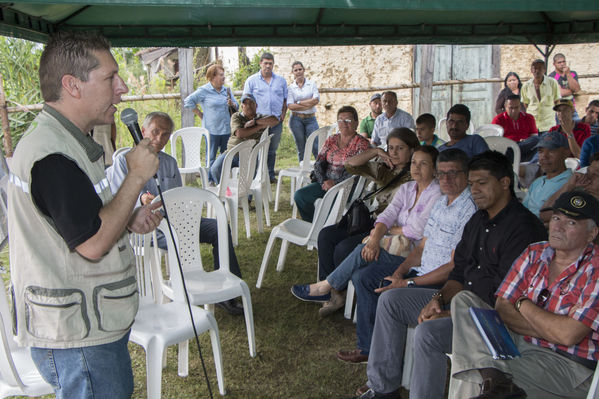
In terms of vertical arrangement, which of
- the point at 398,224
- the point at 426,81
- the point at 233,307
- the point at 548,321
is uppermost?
the point at 426,81

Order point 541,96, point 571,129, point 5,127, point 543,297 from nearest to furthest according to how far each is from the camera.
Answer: point 543,297 → point 571,129 → point 5,127 → point 541,96

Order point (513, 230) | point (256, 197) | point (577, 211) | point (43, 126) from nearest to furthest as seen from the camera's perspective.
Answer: point (43, 126) → point (577, 211) → point (513, 230) → point (256, 197)

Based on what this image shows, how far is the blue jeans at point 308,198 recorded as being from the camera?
475cm

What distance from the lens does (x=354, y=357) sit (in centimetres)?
292

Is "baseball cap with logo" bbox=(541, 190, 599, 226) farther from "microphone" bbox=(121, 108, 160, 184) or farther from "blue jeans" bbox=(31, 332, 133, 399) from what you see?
"blue jeans" bbox=(31, 332, 133, 399)

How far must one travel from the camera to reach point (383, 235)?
130 inches

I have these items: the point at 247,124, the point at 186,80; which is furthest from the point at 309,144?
the point at 186,80

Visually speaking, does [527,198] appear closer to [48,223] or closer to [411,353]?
[411,353]

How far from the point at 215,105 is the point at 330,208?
340 cm

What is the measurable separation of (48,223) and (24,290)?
19cm

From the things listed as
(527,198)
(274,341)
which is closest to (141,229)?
(274,341)

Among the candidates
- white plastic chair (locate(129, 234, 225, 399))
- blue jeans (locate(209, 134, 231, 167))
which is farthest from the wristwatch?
blue jeans (locate(209, 134, 231, 167))

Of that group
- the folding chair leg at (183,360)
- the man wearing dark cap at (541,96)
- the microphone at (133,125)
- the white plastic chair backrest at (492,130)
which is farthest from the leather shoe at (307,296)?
the man wearing dark cap at (541,96)

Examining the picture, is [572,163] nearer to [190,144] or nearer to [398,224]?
[398,224]
